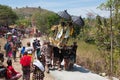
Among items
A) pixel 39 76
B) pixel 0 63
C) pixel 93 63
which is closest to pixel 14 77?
pixel 0 63

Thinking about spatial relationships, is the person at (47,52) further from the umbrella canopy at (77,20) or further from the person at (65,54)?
the umbrella canopy at (77,20)

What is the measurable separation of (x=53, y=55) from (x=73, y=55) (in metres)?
0.90

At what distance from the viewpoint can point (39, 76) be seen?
12.0 metres

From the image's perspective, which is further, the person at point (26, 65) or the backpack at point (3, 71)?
the person at point (26, 65)

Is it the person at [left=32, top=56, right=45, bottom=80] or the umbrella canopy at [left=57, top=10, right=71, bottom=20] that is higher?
the umbrella canopy at [left=57, top=10, right=71, bottom=20]

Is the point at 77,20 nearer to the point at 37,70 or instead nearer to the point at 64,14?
the point at 64,14

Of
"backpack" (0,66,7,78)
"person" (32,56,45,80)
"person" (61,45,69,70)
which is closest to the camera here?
"backpack" (0,66,7,78)

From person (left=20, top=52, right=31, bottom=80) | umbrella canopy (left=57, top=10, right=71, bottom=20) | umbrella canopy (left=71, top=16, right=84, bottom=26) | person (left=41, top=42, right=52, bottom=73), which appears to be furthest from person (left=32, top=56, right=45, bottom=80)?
umbrella canopy (left=57, top=10, right=71, bottom=20)

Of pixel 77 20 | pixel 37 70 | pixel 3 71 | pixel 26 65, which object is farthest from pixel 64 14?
pixel 3 71

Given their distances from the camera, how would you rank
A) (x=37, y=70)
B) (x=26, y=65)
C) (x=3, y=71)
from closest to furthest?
(x=3, y=71) → (x=37, y=70) → (x=26, y=65)

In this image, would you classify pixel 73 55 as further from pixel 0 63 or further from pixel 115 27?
pixel 0 63

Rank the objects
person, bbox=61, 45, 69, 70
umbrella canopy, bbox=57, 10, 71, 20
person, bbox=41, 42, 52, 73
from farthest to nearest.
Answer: umbrella canopy, bbox=57, 10, 71, 20
person, bbox=61, 45, 69, 70
person, bbox=41, 42, 52, 73

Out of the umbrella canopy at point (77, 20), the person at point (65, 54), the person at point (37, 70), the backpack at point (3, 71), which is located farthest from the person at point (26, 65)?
the umbrella canopy at point (77, 20)

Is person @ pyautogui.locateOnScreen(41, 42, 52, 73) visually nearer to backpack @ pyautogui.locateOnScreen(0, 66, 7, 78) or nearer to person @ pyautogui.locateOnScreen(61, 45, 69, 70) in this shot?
person @ pyautogui.locateOnScreen(61, 45, 69, 70)
